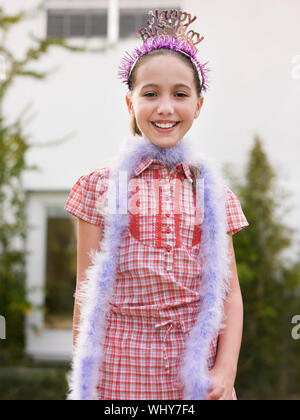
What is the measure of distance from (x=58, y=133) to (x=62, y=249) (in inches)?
35.0

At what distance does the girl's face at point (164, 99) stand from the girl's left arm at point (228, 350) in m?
0.29

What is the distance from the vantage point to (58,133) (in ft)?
11.9

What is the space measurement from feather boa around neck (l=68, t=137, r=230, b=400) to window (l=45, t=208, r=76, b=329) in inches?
106

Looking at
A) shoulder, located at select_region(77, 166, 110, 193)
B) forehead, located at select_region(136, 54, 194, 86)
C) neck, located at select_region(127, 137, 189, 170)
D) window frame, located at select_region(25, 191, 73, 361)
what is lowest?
window frame, located at select_region(25, 191, 73, 361)

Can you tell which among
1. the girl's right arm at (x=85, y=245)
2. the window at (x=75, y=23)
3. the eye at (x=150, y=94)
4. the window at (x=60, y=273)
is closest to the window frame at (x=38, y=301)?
the window at (x=60, y=273)

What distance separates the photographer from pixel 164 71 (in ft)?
3.71

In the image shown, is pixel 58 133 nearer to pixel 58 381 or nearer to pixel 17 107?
pixel 17 107

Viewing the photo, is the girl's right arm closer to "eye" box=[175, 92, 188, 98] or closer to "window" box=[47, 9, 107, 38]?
"eye" box=[175, 92, 188, 98]

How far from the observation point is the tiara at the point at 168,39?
1.18 m

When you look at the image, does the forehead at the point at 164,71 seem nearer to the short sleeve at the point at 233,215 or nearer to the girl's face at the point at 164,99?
the girl's face at the point at 164,99

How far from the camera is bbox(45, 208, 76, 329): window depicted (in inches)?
148

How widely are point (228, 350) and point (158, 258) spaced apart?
26 centimetres

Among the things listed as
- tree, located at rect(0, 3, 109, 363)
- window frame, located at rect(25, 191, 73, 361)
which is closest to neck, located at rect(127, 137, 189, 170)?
tree, located at rect(0, 3, 109, 363)

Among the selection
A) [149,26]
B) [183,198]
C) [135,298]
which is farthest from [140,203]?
[149,26]
